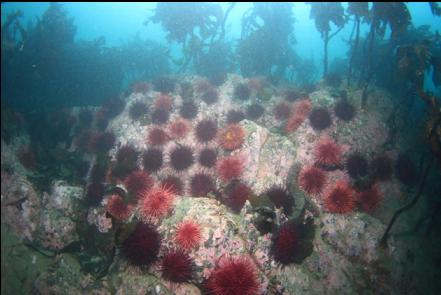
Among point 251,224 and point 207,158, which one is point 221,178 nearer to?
point 207,158

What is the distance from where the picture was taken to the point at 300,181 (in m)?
7.36

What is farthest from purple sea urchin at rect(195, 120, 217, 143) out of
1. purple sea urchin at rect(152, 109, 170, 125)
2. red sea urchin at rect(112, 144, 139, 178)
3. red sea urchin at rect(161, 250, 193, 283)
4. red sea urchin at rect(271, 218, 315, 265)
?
red sea urchin at rect(161, 250, 193, 283)

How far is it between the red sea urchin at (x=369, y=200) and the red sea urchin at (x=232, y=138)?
3.47 metres

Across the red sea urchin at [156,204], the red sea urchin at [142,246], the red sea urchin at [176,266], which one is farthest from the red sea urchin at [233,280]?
the red sea urchin at [156,204]

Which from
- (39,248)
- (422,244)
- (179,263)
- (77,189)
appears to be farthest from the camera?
(77,189)

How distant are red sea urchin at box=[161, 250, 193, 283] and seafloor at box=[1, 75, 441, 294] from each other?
0.24 meters

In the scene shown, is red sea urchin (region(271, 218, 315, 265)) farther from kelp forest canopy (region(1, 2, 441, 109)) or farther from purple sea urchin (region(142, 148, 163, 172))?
kelp forest canopy (region(1, 2, 441, 109))

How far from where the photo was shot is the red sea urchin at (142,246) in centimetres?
565

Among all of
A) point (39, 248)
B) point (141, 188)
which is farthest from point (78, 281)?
point (141, 188)

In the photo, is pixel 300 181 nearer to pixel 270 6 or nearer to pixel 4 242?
pixel 4 242

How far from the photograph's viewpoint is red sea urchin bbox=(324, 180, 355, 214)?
6.88 meters

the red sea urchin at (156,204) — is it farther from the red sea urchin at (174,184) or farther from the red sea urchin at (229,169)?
the red sea urchin at (229,169)

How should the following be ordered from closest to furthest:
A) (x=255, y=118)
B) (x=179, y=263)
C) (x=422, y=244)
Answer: (x=179, y=263)
(x=422, y=244)
(x=255, y=118)

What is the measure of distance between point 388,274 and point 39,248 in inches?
352
